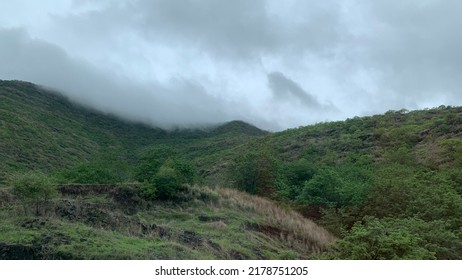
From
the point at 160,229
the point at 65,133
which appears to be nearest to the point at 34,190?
the point at 160,229

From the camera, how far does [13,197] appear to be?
68.4 ft

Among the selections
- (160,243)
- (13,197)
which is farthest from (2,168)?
(160,243)

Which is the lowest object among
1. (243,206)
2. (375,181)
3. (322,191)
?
(243,206)

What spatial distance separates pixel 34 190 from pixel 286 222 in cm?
1279

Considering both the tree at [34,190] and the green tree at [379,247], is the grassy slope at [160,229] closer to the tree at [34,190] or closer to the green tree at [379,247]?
the tree at [34,190]

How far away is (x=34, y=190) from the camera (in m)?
18.0

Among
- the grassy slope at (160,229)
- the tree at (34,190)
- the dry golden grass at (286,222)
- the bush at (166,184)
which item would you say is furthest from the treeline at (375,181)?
A: the tree at (34,190)

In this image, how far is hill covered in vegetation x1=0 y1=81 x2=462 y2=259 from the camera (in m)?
13.7

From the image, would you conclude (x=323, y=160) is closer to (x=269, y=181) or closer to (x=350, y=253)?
(x=269, y=181)

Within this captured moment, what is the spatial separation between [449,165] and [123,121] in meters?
76.7

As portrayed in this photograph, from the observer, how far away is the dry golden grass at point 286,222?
2102 centimetres

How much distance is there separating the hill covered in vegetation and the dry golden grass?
9 centimetres

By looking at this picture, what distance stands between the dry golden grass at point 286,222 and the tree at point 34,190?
395 inches

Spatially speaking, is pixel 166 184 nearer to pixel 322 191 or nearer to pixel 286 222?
pixel 286 222
